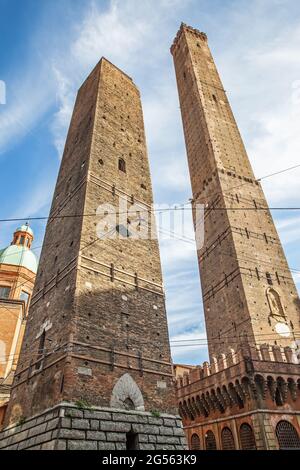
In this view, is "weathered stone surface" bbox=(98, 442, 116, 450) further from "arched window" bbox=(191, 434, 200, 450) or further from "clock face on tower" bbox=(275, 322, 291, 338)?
"clock face on tower" bbox=(275, 322, 291, 338)

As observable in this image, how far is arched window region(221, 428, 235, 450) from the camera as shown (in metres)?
14.3

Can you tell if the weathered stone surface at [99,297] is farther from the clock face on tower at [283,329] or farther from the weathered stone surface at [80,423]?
the clock face on tower at [283,329]

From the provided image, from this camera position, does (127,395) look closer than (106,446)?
No

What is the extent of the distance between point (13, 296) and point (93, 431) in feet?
63.4

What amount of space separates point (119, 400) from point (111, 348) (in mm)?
1397

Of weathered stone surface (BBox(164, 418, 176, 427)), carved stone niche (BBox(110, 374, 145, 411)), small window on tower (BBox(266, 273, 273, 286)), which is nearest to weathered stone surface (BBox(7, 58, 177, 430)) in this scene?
carved stone niche (BBox(110, 374, 145, 411))

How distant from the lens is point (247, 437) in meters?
13.6

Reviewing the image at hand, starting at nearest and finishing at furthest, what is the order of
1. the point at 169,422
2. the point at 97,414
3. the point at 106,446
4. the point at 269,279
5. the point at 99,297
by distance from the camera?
the point at 106,446
the point at 97,414
the point at 169,422
the point at 99,297
the point at 269,279

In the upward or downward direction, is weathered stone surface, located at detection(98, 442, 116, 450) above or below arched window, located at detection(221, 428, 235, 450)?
below

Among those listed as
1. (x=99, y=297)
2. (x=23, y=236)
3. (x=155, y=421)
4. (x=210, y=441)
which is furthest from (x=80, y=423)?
(x=23, y=236)

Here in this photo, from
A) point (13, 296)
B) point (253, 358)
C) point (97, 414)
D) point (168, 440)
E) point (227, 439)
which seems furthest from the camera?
point (13, 296)

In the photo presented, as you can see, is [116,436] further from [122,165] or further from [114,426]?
[122,165]

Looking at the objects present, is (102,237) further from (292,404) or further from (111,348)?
(292,404)

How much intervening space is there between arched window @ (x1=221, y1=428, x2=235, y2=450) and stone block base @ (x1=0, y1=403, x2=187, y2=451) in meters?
5.82
